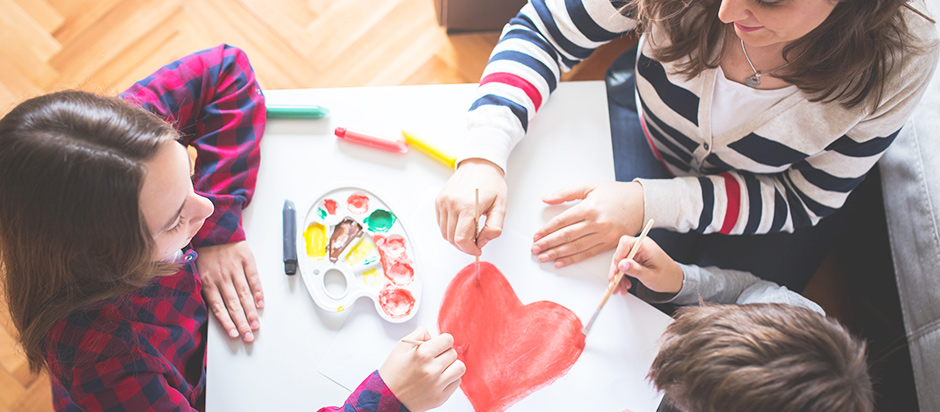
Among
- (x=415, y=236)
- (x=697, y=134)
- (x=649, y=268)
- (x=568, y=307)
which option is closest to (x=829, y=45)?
(x=697, y=134)

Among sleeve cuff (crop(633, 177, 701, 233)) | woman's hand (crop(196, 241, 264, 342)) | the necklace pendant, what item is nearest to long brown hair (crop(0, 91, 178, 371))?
woman's hand (crop(196, 241, 264, 342))

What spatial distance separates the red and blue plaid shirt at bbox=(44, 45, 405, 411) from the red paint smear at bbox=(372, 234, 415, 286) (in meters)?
0.15

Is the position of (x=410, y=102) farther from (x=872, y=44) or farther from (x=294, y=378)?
(x=872, y=44)

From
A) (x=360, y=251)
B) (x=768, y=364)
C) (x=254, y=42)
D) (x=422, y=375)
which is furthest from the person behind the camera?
(x=254, y=42)

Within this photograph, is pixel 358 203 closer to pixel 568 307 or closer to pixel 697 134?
Answer: pixel 568 307

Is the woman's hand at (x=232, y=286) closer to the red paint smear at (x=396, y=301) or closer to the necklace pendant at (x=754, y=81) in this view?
the red paint smear at (x=396, y=301)

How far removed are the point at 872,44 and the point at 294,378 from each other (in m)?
0.88

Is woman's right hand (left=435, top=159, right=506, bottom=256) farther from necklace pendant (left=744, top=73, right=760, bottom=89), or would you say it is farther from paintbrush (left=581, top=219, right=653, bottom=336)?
necklace pendant (left=744, top=73, right=760, bottom=89)

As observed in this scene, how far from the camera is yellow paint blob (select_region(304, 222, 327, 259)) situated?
863mm

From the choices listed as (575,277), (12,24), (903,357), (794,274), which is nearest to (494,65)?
(575,277)

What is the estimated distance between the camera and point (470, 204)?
0.83m

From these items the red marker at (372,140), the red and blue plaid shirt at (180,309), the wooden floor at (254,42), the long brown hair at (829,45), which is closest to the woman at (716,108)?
the long brown hair at (829,45)

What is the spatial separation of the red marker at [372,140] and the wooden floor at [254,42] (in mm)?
731

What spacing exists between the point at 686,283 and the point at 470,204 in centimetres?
37
